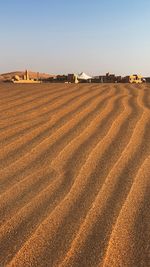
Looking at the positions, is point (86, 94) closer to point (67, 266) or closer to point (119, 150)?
point (119, 150)

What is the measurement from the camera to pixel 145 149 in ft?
11.0

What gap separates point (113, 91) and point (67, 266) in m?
5.26

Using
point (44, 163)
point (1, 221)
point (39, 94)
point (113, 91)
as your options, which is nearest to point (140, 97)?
point (113, 91)

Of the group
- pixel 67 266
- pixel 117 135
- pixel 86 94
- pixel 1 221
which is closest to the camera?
pixel 67 266

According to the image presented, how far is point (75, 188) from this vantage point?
2.58 meters

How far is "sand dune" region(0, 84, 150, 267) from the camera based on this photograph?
1.85 meters

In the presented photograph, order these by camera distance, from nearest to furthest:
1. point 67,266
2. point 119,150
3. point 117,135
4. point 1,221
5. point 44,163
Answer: point 67,266
point 1,221
point 44,163
point 119,150
point 117,135

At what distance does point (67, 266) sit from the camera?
173cm

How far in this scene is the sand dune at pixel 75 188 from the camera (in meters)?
1.85

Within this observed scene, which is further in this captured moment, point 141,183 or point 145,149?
point 145,149

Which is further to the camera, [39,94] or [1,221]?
[39,94]

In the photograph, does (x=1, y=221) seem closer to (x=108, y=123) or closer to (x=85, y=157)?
(x=85, y=157)

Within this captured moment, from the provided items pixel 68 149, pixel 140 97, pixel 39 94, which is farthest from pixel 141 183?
pixel 39 94

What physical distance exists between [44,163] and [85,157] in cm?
32
